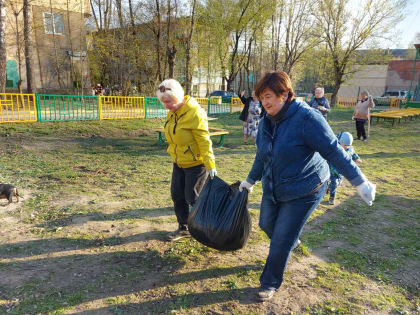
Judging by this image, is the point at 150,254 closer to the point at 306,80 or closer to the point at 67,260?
the point at 67,260

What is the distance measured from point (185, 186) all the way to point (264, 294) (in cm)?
129

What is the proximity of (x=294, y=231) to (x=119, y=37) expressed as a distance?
19516 millimetres

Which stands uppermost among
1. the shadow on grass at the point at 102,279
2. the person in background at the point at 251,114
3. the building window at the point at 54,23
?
the building window at the point at 54,23

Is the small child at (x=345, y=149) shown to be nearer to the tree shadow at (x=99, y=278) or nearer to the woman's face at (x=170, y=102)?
the tree shadow at (x=99, y=278)

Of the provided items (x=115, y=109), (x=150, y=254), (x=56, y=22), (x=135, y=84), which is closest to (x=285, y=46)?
(x=135, y=84)

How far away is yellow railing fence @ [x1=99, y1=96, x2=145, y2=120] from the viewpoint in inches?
450

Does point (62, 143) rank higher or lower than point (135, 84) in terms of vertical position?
lower

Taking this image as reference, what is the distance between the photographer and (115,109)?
38.3 feet

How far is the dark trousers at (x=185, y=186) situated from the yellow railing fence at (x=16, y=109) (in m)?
8.14

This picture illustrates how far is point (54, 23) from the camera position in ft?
66.1

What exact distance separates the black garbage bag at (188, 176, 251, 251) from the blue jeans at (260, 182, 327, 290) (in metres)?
0.20

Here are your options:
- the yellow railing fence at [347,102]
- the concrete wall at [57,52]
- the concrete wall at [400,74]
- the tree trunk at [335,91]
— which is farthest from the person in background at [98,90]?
the concrete wall at [400,74]

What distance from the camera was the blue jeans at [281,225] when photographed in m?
2.19

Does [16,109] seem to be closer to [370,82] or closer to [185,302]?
[185,302]
